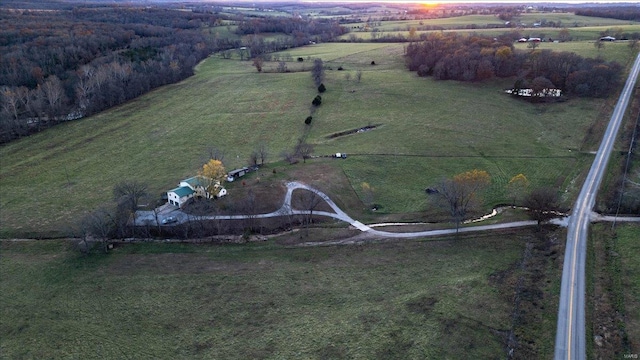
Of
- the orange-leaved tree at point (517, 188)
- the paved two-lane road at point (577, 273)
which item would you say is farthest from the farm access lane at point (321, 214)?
the orange-leaved tree at point (517, 188)

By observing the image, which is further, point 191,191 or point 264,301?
point 191,191

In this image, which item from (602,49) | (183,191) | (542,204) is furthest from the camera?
(602,49)

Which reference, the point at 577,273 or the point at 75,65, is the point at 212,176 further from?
the point at 75,65

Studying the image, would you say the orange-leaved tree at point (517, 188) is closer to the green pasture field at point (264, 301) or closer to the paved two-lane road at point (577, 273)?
the paved two-lane road at point (577, 273)

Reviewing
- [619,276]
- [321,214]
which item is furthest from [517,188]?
[321,214]

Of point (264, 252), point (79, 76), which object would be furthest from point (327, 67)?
point (264, 252)

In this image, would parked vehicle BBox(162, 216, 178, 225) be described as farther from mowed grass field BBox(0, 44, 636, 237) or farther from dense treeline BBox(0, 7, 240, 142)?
dense treeline BBox(0, 7, 240, 142)

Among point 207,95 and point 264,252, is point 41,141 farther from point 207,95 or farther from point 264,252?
point 264,252
